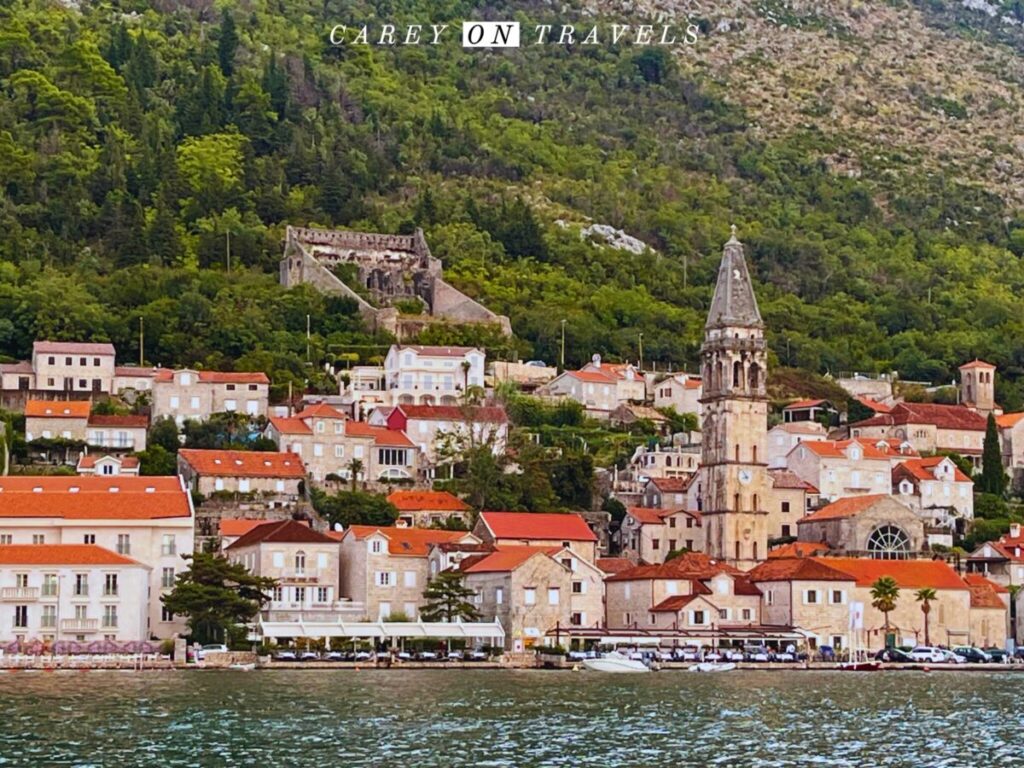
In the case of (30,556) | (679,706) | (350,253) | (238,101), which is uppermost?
(238,101)

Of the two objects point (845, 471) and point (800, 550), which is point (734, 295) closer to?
point (845, 471)

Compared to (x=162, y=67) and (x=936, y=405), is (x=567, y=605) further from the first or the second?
(x=162, y=67)

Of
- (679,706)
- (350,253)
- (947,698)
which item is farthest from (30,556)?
(350,253)

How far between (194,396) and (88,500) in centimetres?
2277

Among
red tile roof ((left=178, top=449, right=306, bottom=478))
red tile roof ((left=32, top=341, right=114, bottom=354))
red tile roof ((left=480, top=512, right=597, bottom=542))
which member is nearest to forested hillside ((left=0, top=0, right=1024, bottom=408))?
red tile roof ((left=32, top=341, right=114, bottom=354))

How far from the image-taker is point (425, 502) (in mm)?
109188

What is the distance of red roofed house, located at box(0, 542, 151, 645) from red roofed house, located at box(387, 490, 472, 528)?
64.9ft

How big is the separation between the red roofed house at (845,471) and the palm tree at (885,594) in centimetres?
1851

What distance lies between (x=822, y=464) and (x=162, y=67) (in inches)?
3121

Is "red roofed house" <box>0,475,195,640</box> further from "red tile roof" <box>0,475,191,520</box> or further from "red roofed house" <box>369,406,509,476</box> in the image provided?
Answer: "red roofed house" <box>369,406,509,476</box>

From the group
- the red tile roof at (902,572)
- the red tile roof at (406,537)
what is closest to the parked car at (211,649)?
the red tile roof at (406,537)

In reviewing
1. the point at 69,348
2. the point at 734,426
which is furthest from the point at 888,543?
the point at 69,348

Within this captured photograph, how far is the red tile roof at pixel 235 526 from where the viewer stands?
10219 cm

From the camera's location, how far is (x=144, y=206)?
494 ft
